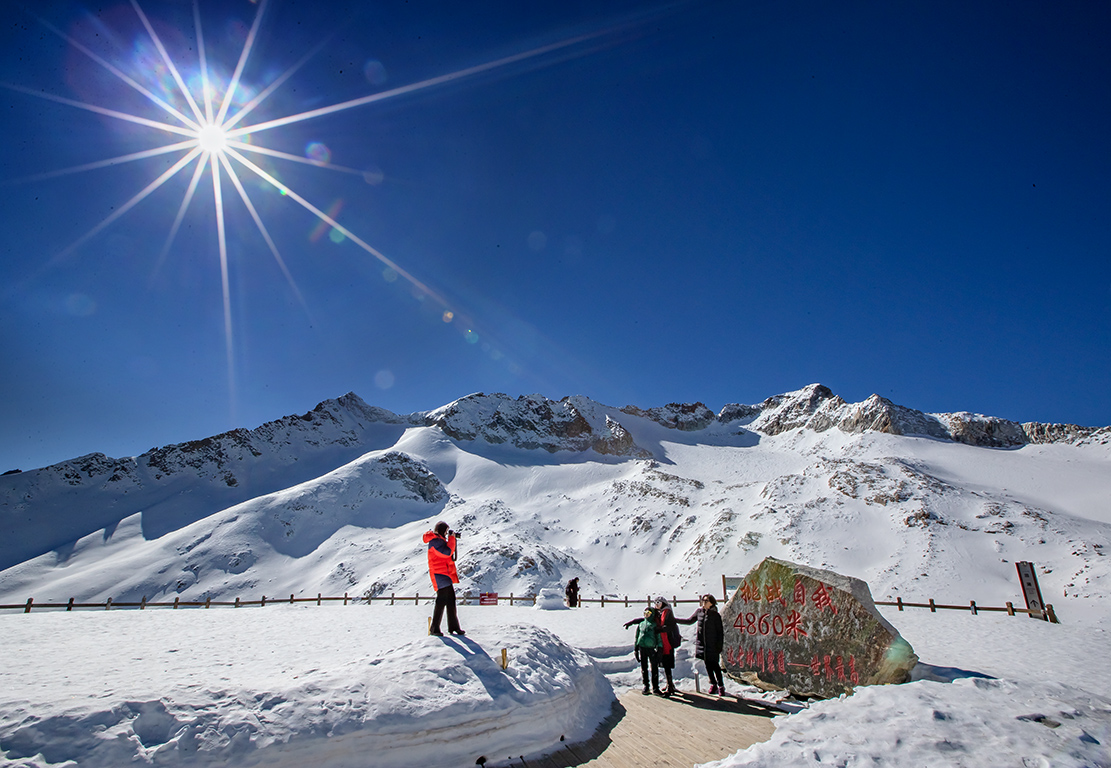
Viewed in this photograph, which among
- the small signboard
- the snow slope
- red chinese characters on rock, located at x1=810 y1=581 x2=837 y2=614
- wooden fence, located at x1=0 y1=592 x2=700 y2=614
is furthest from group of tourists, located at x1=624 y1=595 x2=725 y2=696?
the small signboard

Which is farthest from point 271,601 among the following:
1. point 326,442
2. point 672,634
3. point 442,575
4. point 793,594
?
point 326,442

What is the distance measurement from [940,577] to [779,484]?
1827 centimetres

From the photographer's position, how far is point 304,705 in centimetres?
522

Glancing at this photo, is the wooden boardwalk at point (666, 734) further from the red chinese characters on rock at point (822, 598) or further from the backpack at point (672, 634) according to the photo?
the red chinese characters on rock at point (822, 598)

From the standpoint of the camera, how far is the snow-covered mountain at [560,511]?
122 feet

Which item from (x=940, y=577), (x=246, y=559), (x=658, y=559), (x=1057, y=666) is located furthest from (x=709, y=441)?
(x=1057, y=666)

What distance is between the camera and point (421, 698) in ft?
18.6

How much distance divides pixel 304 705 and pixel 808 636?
8594mm

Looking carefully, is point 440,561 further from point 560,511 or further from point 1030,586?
point 560,511

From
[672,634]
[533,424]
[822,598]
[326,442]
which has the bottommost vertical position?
[672,634]

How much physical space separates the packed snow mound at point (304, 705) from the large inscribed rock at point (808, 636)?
3409mm

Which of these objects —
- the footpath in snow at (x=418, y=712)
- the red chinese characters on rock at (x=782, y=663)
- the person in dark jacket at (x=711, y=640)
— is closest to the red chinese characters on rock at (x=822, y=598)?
the red chinese characters on rock at (x=782, y=663)

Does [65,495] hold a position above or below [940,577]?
above

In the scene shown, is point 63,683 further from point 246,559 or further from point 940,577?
point 246,559
